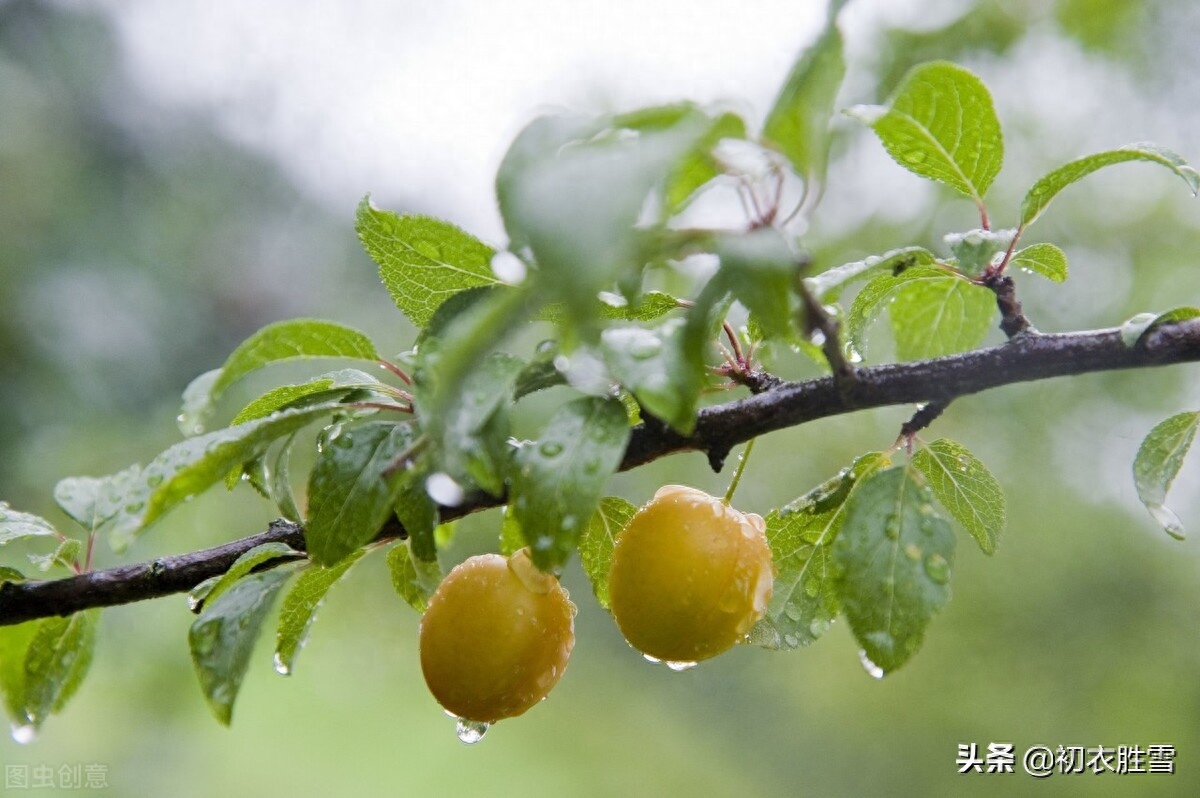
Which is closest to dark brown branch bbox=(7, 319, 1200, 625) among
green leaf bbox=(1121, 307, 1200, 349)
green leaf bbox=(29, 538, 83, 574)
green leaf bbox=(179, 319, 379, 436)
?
green leaf bbox=(1121, 307, 1200, 349)

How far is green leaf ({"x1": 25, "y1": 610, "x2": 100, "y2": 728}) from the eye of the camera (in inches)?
23.4

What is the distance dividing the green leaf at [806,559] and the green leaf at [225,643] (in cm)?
28

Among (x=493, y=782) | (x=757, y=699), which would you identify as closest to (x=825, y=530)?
(x=757, y=699)

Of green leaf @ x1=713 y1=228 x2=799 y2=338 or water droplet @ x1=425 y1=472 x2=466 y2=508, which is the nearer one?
green leaf @ x1=713 y1=228 x2=799 y2=338

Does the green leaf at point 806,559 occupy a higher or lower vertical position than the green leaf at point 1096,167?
lower

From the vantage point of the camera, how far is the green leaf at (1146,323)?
467mm

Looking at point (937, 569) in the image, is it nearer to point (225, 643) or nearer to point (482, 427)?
point (482, 427)

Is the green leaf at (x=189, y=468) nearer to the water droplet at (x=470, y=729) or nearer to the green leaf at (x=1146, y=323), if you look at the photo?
the water droplet at (x=470, y=729)

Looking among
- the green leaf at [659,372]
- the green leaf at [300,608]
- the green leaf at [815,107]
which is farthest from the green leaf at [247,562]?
the green leaf at [815,107]

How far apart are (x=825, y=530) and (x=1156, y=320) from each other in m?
0.21

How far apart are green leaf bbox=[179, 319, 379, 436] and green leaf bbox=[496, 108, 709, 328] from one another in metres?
0.17

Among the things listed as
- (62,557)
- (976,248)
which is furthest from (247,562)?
(976,248)

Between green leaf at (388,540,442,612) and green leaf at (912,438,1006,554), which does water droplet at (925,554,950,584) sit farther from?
green leaf at (388,540,442,612)

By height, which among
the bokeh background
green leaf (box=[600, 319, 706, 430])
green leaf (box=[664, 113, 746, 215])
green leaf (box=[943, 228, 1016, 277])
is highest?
green leaf (box=[664, 113, 746, 215])
